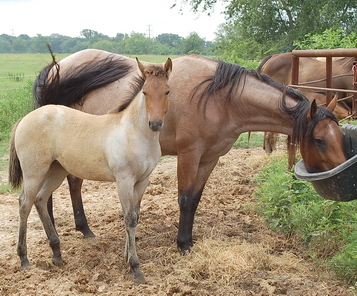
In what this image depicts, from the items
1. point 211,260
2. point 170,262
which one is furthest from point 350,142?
point 170,262

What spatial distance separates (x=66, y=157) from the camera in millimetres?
3852

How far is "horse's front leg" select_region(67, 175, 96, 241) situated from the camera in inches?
187

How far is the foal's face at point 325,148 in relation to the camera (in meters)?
3.73

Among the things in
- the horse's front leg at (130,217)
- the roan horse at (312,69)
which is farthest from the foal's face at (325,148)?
the roan horse at (312,69)

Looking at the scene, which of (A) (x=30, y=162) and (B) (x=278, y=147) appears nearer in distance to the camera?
(A) (x=30, y=162)

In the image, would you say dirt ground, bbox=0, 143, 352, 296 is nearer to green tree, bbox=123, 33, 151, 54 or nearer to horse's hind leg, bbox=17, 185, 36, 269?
horse's hind leg, bbox=17, 185, 36, 269

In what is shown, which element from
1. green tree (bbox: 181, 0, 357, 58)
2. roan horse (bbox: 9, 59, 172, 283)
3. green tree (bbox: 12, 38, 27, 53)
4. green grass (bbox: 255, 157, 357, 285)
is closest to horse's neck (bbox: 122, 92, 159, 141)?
roan horse (bbox: 9, 59, 172, 283)

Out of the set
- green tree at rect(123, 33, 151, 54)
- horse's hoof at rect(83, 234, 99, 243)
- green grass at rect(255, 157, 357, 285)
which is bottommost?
horse's hoof at rect(83, 234, 99, 243)

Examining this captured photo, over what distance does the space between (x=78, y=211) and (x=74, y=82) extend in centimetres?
142

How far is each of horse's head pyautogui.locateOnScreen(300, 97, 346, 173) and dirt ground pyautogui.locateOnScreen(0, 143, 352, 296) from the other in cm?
90

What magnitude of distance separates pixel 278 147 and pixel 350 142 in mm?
5271

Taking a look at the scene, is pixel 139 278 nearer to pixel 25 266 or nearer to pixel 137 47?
pixel 25 266

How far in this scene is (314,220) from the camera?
434 cm

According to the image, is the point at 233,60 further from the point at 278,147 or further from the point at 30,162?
the point at 30,162
